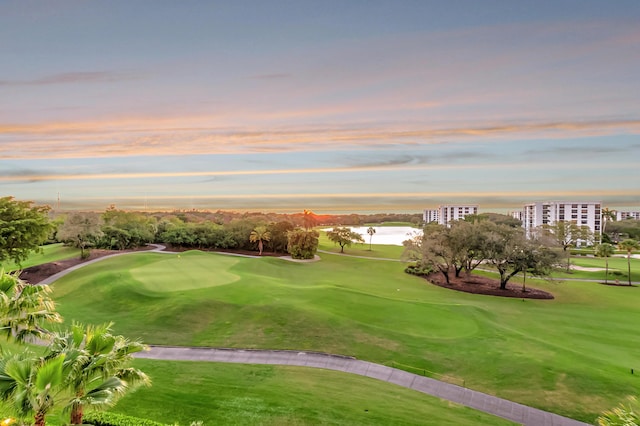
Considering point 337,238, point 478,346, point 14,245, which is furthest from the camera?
point 337,238

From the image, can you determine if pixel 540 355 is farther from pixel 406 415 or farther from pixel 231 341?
pixel 231 341

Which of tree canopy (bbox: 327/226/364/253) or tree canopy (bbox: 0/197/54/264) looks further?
tree canopy (bbox: 327/226/364/253)

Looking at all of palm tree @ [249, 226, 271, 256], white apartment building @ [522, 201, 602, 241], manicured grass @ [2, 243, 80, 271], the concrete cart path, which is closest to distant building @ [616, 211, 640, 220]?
white apartment building @ [522, 201, 602, 241]

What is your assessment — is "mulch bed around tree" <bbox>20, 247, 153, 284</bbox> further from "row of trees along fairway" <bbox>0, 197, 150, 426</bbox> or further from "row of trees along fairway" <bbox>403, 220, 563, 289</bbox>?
"row of trees along fairway" <bbox>403, 220, 563, 289</bbox>

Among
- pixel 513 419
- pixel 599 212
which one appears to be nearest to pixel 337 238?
pixel 513 419

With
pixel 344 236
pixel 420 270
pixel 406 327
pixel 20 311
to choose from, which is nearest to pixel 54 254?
pixel 344 236
